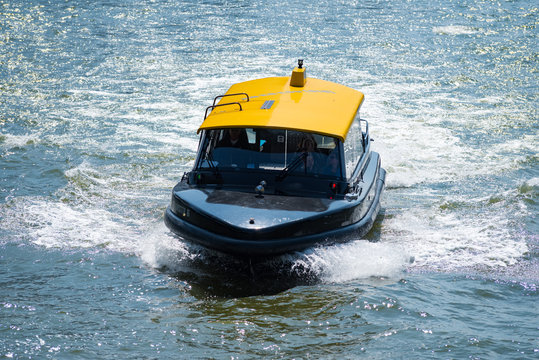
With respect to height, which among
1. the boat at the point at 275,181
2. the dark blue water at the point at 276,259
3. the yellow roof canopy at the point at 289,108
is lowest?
the dark blue water at the point at 276,259

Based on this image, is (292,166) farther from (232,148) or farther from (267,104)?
(267,104)

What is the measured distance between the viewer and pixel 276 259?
9977mm

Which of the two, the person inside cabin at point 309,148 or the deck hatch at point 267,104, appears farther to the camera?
the deck hatch at point 267,104

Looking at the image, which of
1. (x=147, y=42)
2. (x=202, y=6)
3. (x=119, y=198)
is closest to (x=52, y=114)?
(x=119, y=198)

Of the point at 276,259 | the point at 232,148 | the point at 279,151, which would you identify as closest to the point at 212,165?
the point at 232,148

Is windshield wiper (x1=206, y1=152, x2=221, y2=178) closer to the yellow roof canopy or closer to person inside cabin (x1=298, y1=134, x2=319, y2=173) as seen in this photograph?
the yellow roof canopy

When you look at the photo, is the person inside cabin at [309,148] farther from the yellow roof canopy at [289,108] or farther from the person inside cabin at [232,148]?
the person inside cabin at [232,148]

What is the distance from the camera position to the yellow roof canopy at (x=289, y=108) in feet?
36.1

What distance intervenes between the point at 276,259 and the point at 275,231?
0.51m

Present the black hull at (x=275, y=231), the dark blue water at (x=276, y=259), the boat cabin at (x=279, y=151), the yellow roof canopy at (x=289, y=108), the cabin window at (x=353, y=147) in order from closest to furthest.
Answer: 1. the dark blue water at (x=276, y=259)
2. the black hull at (x=275, y=231)
3. the boat cabin at (x=279, y=151)
4. the yellow roof canopy at (x=289, y=108)
5. the cabin window at (x=353, y=147)

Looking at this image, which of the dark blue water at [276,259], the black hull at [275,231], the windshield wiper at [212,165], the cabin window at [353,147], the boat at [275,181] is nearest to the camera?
the dark blue water at [276,259]

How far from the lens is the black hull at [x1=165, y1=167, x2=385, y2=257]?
9.64 meters

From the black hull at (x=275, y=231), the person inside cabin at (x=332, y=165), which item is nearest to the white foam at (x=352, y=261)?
the black hull at (x=275, y=231)

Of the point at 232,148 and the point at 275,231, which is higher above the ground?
the point at 232,148
